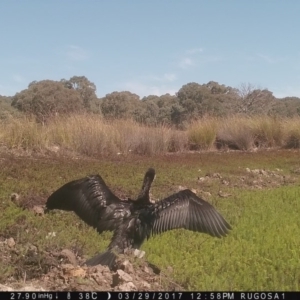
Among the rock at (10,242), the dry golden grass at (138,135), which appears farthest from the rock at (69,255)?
the dry golden grass at (138,135)

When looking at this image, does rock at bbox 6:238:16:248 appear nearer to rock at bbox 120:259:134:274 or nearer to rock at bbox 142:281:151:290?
rock at bbox 120:259:134:274

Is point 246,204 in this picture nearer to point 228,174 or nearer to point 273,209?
point 273,209

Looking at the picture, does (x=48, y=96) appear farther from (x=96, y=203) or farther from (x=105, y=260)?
(x=105, y=260)

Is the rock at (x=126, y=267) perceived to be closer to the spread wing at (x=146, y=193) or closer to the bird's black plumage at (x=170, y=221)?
the bird's black plumage at (x=170, y=221)

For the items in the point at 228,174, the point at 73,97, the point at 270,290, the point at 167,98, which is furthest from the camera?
the point at 167,98

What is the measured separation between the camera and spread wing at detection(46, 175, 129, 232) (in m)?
4.73

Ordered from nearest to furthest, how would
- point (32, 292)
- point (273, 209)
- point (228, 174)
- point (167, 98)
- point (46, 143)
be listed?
1. point (32, 292)
2. point (273, 209)
3. point (228, 174)
4. point (46, 143)
5. point (167, 98)

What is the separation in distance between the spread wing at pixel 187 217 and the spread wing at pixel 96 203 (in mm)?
351

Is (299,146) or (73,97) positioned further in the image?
Result: (73,97)

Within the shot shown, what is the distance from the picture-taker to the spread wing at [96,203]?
15.5 feet

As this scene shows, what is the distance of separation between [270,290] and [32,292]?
2025 mm

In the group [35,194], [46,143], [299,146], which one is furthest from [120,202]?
[299,146]

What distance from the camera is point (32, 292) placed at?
12.2ft

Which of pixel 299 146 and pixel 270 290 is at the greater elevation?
Answer: pixel 299 146
